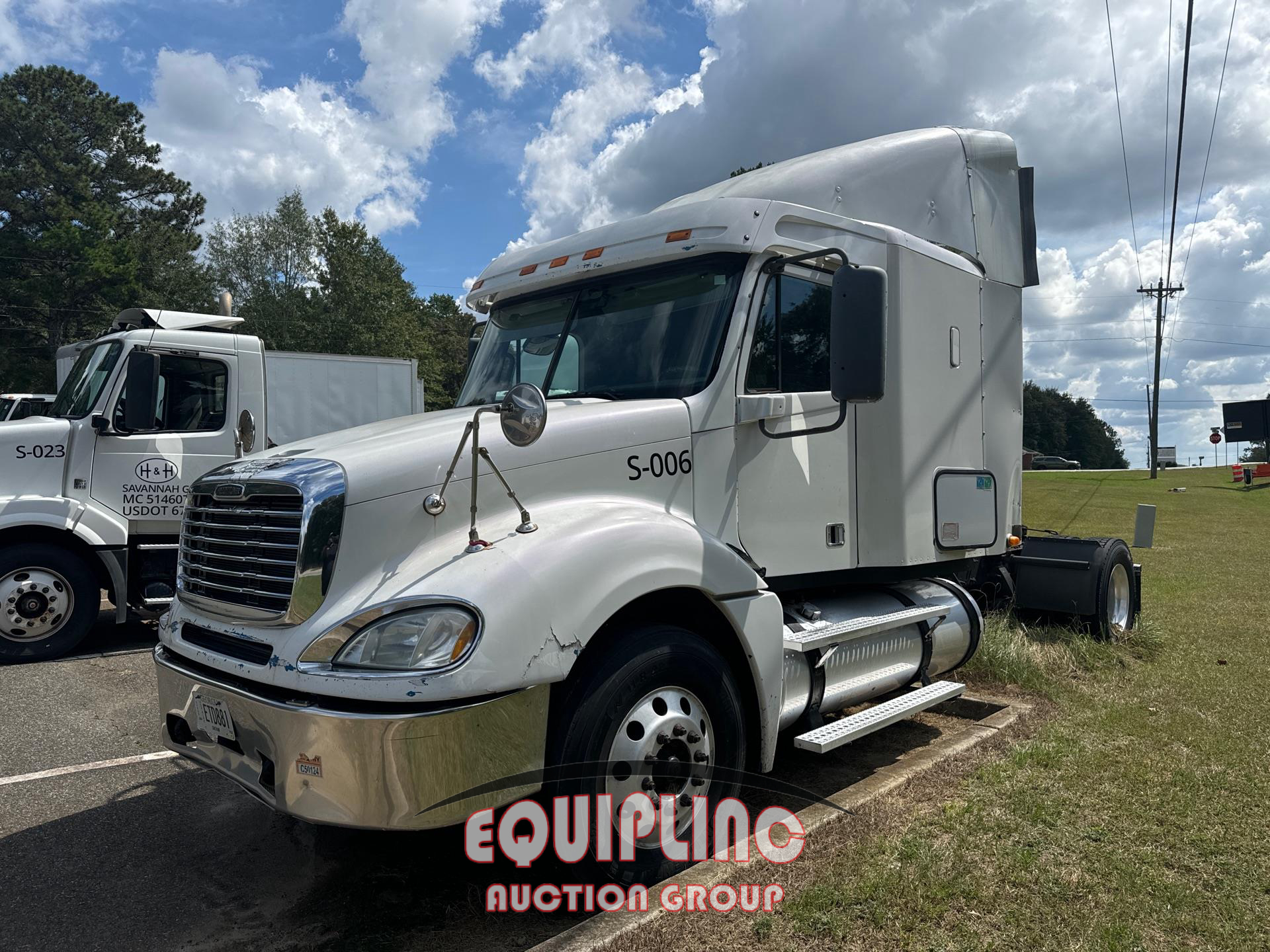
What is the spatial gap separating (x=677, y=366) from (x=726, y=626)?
3.93ft

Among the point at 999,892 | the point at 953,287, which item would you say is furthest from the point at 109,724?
the point at 953,287

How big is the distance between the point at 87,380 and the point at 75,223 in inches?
1311

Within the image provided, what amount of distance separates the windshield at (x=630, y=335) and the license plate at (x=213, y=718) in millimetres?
2020

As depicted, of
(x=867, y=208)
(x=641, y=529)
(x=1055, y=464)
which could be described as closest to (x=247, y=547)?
(x=641, y=529)

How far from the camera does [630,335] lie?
4387 mm

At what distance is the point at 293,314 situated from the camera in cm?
4503

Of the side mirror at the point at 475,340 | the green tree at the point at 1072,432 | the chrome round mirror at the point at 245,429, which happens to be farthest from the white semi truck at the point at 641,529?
the green tree at the point at 1072,432

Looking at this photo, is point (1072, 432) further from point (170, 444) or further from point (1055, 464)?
point (170, 444)

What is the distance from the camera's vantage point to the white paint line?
4914mm

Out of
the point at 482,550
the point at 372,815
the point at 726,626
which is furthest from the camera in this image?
the point at 726,626

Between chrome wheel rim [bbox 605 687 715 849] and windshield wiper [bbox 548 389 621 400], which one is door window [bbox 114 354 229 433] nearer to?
windshield wiper [bbox 548 389 621 400]

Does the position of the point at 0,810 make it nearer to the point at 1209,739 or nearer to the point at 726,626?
the point at 726,626

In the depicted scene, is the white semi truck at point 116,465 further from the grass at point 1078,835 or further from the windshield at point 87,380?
the grass at point 1078,835

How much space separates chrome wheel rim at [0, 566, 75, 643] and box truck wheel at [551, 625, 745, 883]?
21.3 ft
